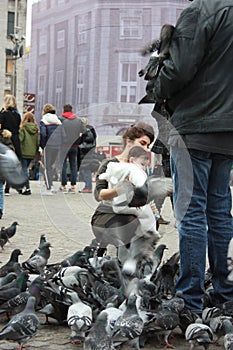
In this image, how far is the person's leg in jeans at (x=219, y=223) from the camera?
4384 millimetres

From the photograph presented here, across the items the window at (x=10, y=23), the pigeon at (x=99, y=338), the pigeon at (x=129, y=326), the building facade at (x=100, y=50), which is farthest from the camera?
the window at (x=10, y=23)

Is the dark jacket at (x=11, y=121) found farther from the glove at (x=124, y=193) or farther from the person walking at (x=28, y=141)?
the glove at (x=124, y=193)

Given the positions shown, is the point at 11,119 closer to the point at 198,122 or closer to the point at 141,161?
the point at 141,161

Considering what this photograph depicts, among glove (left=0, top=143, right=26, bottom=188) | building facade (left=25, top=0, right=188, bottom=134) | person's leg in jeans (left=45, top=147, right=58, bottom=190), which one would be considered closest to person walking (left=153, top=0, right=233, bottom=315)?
building facade (left=25, top=0, right=188, bottom=134)

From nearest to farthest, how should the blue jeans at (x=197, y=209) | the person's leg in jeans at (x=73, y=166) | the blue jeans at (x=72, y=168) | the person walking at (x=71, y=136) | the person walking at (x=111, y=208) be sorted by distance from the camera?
the blue jeans at (x=197, y=209) → the person walking at (x=111, y=208) → the person walking at (x=71, y=136) → the blue jeans at (x=72, y=168) → the person's leg in jeans at (x=73, y=166)

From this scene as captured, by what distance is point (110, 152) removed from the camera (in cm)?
557

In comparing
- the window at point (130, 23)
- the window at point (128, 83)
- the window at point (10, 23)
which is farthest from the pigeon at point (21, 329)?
the window at point (10, 23)

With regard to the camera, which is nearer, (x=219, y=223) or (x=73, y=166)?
(x=219, y=223)

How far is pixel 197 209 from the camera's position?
4.25m

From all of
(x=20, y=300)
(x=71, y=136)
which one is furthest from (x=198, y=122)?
(x=71, y=136)

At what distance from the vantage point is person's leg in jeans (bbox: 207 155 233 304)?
14.4 ft

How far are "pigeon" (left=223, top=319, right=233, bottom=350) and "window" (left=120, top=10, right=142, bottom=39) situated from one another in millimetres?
1886

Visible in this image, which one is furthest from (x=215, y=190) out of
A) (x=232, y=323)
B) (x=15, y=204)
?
(x=15, y=204)

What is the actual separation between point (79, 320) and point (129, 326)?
13.3 inches
